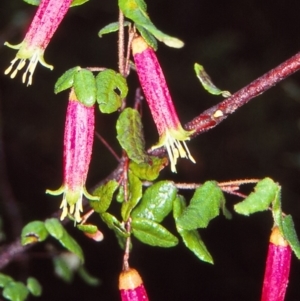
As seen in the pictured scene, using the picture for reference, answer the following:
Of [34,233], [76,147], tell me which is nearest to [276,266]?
[76,147]

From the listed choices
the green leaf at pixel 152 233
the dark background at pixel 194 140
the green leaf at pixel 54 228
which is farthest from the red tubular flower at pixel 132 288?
the dark background at pixel 194 140

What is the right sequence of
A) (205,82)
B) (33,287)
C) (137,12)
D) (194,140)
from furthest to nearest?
(194,140), (33,287), (205,82), (137,12)

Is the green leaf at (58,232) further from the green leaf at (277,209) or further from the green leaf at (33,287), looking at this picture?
the green leaf at (277,209)

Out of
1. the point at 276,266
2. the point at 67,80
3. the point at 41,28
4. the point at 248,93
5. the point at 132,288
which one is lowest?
the point at 276,266

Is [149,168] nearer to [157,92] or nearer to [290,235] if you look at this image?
[157,92]

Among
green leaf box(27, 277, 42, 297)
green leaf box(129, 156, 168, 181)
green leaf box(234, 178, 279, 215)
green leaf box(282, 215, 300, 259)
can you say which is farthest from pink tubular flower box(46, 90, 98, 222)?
green leaf box(27, 277, 42, 297)

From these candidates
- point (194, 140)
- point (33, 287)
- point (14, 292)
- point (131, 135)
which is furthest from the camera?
point (194, 140)
